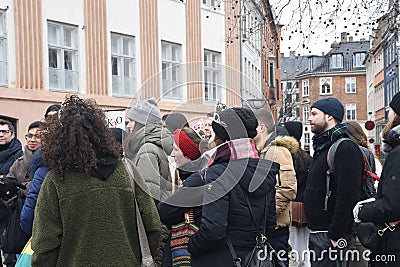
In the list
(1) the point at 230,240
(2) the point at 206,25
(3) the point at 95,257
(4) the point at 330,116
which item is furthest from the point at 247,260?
(2) the point at 206,25

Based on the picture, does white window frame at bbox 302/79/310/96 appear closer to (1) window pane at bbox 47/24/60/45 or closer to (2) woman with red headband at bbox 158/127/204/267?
(1) window pane at bbox 47/24/60/45

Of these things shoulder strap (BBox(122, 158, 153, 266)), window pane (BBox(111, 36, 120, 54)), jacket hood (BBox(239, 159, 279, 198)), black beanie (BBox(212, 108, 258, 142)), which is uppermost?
window pane (BBox(111, 36, 120, 54))

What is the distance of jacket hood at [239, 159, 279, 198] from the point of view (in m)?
4.12

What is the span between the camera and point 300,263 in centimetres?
743

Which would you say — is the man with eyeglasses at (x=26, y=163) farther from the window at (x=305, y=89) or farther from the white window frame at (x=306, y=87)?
the window at (x=305, y=89)

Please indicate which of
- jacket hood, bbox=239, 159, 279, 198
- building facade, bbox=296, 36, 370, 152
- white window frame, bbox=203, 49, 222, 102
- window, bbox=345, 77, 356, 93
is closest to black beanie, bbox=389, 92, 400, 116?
jacket hood, bbox=239, 159, 279, 198

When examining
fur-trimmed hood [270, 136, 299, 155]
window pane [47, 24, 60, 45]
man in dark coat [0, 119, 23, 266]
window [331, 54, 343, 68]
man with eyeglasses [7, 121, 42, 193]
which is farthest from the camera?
Answer: window [331, 54, 343, 68]

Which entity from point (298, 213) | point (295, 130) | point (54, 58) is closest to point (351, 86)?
point (54, 58)

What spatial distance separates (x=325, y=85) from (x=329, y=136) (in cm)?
9012

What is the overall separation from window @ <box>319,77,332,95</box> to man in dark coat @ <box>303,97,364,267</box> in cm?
8868

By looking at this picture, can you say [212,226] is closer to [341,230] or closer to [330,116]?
[341,230]

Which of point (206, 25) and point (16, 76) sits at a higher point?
point (206, 25)

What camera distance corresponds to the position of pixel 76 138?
388cm

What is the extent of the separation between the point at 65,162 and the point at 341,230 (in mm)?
2408
